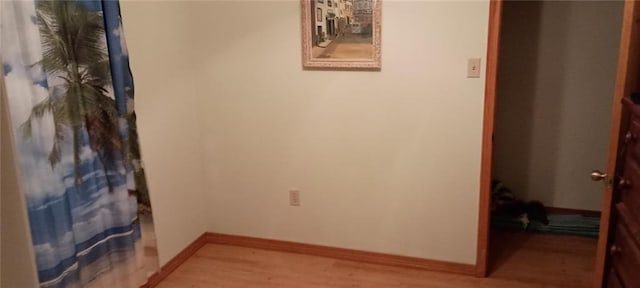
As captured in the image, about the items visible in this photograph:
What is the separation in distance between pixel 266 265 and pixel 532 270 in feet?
5.15

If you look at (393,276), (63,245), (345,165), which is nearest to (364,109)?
(345,165)

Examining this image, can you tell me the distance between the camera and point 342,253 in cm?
324

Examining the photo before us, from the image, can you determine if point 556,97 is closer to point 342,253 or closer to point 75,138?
point 342,253

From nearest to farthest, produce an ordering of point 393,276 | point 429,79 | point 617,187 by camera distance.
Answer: point 617,187, point 429,79, point 393,276

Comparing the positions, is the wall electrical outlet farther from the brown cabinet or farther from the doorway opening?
the brown cabinet

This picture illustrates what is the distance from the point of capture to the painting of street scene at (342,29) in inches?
111

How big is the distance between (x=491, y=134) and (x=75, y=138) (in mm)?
2010

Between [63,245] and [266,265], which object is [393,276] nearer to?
[266,265]

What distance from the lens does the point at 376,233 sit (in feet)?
10.3

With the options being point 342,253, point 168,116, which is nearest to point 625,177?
point 342,253

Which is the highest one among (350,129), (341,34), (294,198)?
(341,34)

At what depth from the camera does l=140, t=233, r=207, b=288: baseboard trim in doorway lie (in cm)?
296

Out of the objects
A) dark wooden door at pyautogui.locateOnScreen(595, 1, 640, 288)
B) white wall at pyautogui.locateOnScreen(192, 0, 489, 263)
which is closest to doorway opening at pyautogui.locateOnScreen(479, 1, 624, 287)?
→ white wall at pyautogui.locateOnScreen(192, 0, 489, 263)

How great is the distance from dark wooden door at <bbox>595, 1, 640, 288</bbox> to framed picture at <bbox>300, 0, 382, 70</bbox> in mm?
1317
